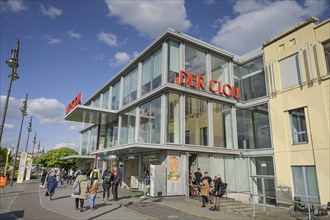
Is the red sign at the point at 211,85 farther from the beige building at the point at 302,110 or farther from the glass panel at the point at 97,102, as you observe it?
the glass panel at the point at 97,102

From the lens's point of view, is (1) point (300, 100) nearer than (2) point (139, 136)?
Yes

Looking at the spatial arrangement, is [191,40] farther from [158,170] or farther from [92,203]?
[92,203]

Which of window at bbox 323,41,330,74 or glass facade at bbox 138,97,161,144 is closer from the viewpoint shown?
window at bbox 323,41,330,74

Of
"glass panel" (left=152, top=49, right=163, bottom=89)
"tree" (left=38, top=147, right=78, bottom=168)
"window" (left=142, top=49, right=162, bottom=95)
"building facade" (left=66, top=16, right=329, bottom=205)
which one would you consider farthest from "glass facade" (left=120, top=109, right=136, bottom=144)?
"tree" (left=38, top=147, right=78, bottom=168)

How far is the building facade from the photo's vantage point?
15.4 meters

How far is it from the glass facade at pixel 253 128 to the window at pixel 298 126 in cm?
188

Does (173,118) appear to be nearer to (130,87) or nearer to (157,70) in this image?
(157,70)

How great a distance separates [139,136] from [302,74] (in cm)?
1203

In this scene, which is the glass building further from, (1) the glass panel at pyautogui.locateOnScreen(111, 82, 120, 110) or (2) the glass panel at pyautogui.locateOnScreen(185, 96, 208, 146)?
(1) the glass panel at pyautogui.locateOnScreen(111, 82, 120, 110)

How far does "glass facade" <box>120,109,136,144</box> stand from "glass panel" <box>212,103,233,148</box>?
6678 mm

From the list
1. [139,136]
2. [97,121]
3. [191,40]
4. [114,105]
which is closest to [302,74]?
[191,40]

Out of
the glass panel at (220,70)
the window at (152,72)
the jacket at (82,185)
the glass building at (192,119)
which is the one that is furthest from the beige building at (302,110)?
the jacket at (82,185)

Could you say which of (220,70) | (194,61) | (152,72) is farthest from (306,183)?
(152,72)

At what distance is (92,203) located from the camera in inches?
426
